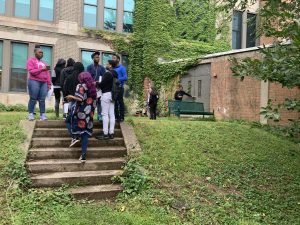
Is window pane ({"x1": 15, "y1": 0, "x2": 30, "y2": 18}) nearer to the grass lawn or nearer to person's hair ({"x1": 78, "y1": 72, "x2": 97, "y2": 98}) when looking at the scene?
the grass lawn

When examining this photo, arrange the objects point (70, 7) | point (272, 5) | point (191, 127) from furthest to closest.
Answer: point (70, 7)
point (191, 127)
point (272, 5)

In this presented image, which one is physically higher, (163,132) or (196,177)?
(163,132)

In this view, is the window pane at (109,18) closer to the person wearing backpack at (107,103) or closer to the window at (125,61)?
the window at (125,61)

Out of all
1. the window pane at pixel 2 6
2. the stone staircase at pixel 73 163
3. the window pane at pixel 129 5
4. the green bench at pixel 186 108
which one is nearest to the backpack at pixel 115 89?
the stone staircase at pixel 73 163

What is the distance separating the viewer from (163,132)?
30.6 ft

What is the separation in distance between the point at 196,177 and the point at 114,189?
1737 mm

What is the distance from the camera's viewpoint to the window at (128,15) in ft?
73.2

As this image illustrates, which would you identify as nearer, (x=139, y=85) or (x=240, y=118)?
(x=240, y=118)

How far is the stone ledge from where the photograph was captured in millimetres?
7941

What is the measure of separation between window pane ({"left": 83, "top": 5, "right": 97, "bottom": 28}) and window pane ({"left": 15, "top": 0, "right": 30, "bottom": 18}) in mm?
3080

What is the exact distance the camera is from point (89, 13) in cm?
2142

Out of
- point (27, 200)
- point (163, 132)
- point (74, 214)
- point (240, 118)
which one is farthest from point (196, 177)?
point (240, 118)

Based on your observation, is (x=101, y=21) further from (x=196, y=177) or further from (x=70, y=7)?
(x=196, y=177)

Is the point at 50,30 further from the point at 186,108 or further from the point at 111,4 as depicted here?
the point at 186,108
